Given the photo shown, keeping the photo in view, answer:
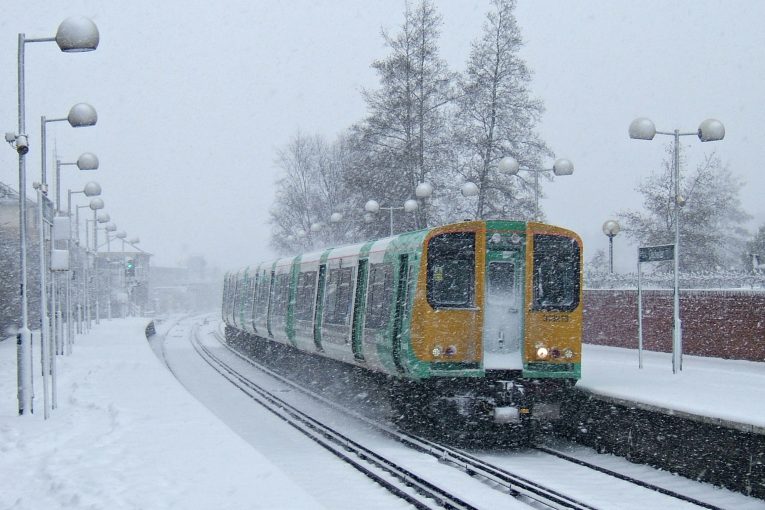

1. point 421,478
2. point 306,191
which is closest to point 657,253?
point 421,478

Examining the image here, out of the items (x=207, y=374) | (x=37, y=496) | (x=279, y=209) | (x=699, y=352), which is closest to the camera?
(x=37, y=496)

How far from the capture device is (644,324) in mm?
22109

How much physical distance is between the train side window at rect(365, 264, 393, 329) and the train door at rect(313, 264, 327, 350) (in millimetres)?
3518

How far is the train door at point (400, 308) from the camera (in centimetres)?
1323

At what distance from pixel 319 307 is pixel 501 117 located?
17.8 metres

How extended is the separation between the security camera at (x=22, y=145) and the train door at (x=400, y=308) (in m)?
5.31

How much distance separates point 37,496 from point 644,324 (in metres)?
16.3

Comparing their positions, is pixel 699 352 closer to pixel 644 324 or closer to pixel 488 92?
pixel 644 324

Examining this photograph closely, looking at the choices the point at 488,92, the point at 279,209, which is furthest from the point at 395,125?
the point at 279,209

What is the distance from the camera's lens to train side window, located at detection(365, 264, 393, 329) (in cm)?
1399

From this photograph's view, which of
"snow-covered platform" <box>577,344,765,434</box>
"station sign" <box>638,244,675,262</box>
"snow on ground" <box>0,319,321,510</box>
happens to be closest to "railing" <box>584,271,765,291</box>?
"snow-covered platform" <box>577,344,765,434</box>

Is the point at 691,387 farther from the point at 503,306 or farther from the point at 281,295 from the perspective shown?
the point at 281,295

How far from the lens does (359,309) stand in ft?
51.2

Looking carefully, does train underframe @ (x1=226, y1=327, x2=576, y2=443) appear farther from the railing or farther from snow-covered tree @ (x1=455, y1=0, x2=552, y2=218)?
snow-covered tree @ (x1=455, y1=0, x2=552, y2=218)
